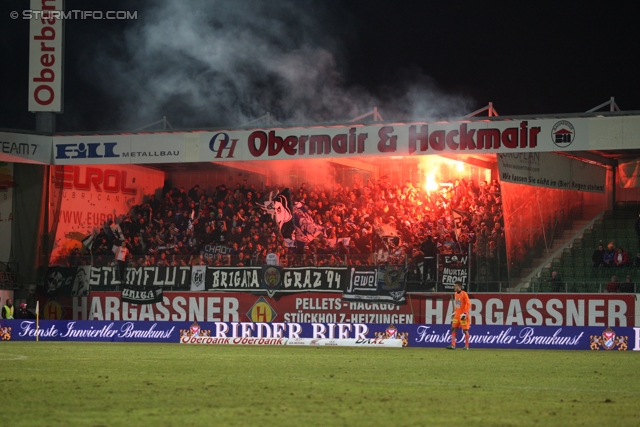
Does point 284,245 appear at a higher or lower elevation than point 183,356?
higher

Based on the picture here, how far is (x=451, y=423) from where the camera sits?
8953mm

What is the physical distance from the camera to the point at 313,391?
11.9 m

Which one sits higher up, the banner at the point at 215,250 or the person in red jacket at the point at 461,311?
the banner at the point at 215,250

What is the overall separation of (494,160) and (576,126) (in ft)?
18.0

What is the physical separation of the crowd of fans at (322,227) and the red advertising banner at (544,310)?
144 centimetres

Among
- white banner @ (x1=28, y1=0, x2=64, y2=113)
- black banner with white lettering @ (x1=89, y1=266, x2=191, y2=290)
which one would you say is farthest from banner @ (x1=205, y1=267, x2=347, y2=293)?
white banner @ (x1=28, y1=0, x2=64, y2=113)

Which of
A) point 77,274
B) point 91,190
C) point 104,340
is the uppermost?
point 91,190

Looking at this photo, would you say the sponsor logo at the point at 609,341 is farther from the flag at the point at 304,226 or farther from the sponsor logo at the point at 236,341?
the flag at the point at 304,226

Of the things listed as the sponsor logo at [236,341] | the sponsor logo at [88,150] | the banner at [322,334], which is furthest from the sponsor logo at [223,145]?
the sponsor logo at [236,341]

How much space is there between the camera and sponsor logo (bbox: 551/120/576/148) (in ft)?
96.7

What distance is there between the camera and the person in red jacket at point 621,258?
2830cm

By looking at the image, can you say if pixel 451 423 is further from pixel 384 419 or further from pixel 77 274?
pixel 77 274

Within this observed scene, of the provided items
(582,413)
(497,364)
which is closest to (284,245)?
(497,364)

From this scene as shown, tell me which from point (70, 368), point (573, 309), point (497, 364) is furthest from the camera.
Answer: point (573, 309)
